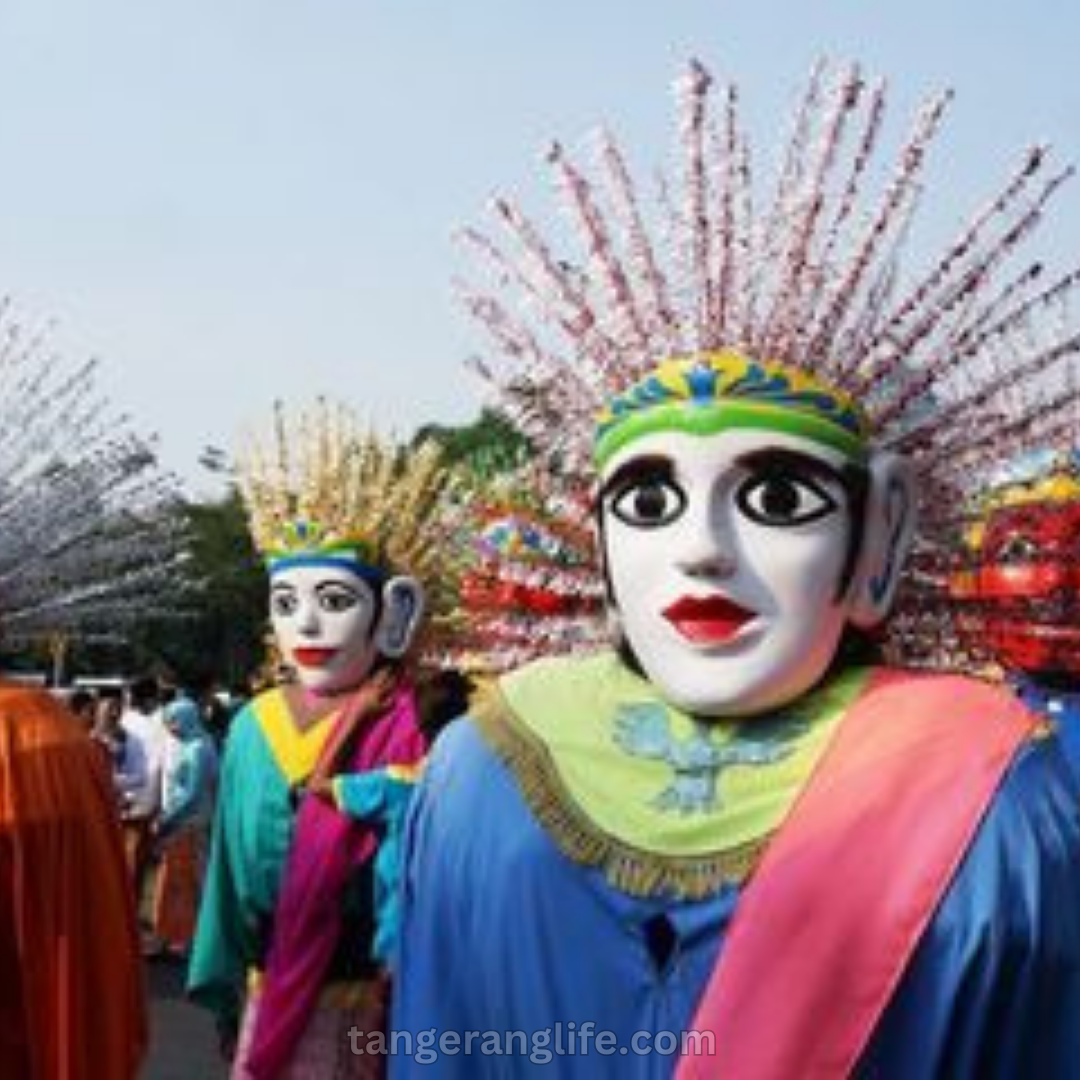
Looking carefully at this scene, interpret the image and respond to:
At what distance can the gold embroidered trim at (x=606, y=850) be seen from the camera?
3160mm

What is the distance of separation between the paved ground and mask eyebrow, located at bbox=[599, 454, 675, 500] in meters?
4.98

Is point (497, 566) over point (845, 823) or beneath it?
over

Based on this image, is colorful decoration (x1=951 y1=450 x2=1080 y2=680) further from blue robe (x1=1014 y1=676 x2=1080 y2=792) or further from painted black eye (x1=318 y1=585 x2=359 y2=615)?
painted black eye (x1=318 y1=585 x2=359 y2=615)

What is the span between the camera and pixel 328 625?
254 inches

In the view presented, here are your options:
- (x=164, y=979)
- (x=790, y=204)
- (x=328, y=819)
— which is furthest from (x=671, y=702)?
(x=164, y=979)

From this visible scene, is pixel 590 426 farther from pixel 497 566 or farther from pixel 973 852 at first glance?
pixel 973 852

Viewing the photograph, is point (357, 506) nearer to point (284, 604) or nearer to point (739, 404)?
point (284, 604)

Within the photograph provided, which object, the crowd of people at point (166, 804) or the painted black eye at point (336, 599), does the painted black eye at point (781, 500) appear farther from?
the crowd of people at point (166, 804)

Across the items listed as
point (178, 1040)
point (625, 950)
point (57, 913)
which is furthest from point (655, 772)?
point (178, 1040)

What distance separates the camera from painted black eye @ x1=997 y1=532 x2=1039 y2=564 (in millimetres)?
3789

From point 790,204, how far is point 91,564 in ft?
7.00

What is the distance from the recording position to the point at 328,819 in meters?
5.82

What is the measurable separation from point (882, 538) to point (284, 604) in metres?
3.36

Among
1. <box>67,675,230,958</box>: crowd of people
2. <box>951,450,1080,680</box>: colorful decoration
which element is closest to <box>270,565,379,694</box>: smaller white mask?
<box>951,450,1080,680</box>: colorful decoration
